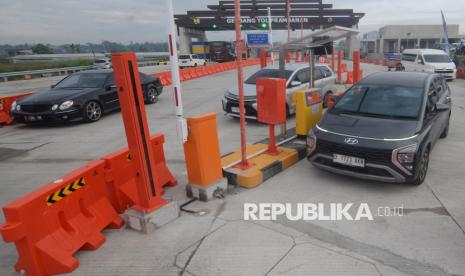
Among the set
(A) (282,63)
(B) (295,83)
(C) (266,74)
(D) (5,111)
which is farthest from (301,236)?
(D) (5,111)

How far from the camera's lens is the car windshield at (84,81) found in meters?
10.5

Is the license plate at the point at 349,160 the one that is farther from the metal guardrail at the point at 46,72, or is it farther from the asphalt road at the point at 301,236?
the metal guardrail at the point at 46,72

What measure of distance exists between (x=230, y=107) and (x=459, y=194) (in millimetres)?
5802

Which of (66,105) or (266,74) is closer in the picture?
(66,105)

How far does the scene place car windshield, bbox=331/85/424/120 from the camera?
5199 mm

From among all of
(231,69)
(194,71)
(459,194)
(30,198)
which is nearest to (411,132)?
(459,194)

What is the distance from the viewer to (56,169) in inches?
243

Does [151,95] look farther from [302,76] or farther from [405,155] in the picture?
[405,155]

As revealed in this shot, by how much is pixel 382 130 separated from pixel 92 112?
330 inches

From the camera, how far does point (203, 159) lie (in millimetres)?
4551

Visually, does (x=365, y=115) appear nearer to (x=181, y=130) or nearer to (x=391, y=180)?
(x=391, y=180)

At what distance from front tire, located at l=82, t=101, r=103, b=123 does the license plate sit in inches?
304

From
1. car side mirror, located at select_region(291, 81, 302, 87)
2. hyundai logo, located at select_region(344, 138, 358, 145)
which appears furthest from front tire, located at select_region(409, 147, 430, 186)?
car side mirror, located at select_region(291, 81, 302, 87)

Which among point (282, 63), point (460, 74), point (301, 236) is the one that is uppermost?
point (282, 63)
